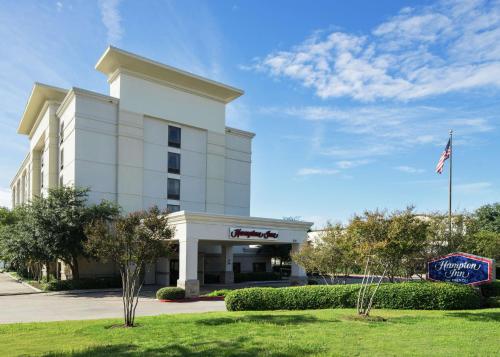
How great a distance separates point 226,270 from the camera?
139 ft

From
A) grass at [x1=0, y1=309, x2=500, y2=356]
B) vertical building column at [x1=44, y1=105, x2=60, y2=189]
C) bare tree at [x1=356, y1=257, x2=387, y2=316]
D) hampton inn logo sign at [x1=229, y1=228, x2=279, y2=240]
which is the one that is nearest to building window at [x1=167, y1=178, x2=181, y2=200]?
vertical building column at [x1=44, y1=105, x2=60, y2=189]

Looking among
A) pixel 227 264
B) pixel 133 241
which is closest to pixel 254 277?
pixel 227 264

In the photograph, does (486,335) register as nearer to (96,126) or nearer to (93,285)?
(93,285)

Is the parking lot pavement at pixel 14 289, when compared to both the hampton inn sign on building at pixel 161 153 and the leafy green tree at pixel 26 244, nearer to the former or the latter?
the leafy green tree at pixel 26 244

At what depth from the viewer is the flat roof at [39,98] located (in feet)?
150

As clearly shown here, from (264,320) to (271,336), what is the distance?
111 inches

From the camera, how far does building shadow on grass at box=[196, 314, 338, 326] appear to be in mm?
14172

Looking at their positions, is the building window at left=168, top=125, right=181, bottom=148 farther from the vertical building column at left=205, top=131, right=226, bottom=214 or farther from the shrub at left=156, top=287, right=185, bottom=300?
the shrub at left=156, top=287, right=185, bottom=300

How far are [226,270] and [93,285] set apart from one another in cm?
1333

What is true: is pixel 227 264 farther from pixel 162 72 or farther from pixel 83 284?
pixel 162 72

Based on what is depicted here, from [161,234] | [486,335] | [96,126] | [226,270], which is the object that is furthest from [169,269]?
[486,335]

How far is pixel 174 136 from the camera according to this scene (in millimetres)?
43031

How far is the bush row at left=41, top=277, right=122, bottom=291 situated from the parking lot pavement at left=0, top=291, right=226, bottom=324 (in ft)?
9.87

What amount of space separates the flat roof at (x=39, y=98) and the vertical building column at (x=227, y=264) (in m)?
24.4
